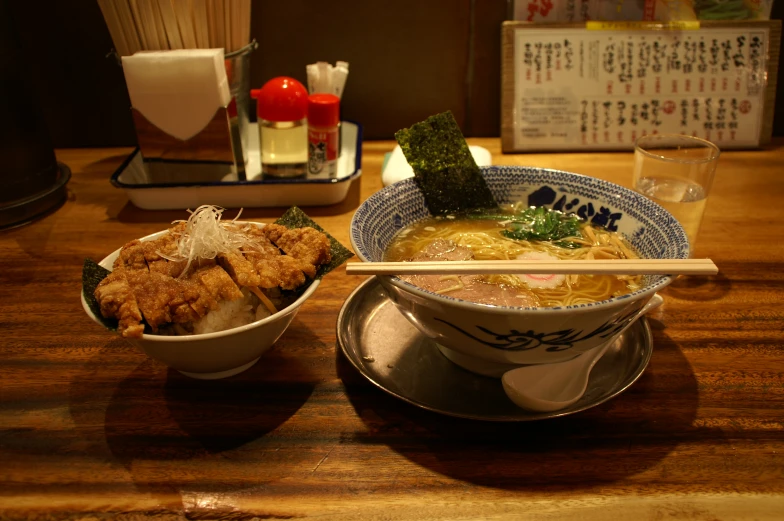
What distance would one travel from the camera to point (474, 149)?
2096 mm

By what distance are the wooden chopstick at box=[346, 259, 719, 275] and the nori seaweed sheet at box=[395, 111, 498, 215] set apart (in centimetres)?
44

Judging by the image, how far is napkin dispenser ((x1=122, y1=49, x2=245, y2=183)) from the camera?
66.2 inches

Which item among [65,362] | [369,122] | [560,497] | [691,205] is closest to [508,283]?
[560,497]

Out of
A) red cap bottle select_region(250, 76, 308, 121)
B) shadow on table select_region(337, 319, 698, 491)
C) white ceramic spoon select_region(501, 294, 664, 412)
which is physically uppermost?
red cap bottle select_region(250, 76, 308, 121)

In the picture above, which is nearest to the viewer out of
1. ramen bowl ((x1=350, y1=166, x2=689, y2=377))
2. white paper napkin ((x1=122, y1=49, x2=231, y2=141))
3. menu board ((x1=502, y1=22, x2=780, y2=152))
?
ramen bowl ((x1=350, y1=166, x2=689, y2=377))

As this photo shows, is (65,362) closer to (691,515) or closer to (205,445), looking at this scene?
(205,445)

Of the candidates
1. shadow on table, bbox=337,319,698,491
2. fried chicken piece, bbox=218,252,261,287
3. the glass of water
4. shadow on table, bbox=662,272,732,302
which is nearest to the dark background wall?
the glass of water

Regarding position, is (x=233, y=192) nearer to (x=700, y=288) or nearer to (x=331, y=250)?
(x=331, y=250)

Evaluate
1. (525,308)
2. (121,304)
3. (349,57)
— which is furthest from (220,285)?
(349,57)

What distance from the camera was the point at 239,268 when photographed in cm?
107

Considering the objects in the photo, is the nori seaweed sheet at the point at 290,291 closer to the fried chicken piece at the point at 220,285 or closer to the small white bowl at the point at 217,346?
the small white bowl at the point at 217,346

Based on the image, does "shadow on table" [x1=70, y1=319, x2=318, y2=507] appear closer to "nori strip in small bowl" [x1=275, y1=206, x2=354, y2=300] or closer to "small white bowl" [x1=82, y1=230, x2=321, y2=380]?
"small white bowl" [x1=82, y1=230, x2=321, y2=380]

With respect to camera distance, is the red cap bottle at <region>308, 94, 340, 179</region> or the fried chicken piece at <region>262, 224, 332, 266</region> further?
the red cap bottle at <region>308, 94, 340, 179</region>

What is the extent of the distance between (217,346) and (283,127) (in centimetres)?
102
